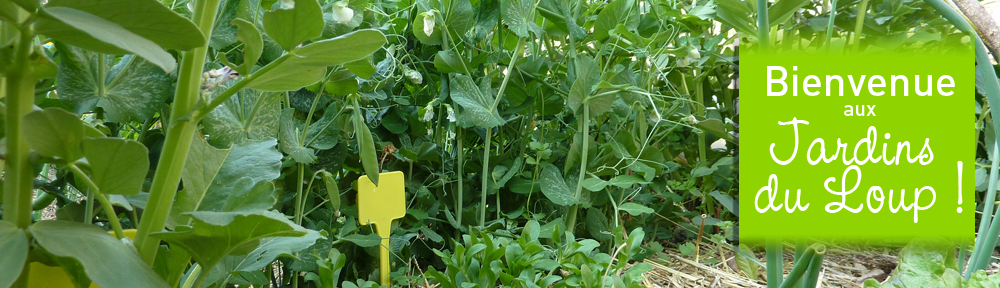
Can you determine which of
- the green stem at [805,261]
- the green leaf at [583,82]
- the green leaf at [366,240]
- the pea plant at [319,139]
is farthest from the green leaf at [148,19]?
the green leaf at [583,82]

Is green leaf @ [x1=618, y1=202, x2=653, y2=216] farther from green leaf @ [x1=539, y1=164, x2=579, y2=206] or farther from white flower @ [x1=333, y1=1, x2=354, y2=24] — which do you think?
white flower @ [x1=333, y1=1, x2=354, y2=24]

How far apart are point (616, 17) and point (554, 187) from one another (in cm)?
25

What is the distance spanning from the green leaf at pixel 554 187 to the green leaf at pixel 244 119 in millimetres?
381

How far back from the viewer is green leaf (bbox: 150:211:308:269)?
0.80 feet

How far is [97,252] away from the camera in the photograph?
231mm

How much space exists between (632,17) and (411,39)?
31 cm

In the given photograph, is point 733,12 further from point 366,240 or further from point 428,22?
point 366,240

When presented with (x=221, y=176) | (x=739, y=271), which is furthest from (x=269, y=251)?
(x=739, y=271)

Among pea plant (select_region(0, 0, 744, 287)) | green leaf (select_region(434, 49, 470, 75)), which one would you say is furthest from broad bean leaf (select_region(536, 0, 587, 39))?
green leaf (select_region(434, 49, 470, 75))

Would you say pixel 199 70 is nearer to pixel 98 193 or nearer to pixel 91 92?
Result: pixel 98 193

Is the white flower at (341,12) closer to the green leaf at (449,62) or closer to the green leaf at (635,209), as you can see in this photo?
the green leaf at (449,62)

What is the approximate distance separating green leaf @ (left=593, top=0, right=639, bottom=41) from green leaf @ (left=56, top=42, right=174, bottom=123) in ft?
1.80

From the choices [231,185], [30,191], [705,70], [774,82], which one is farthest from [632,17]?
[30,191]

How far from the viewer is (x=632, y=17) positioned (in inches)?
33.0
